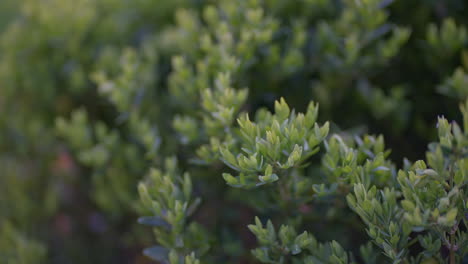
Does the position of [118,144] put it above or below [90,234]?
above

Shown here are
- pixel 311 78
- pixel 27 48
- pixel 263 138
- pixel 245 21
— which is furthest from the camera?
pixel 27 48

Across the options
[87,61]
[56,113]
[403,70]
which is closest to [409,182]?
[403,70]

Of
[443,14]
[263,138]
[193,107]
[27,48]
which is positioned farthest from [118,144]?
[443,14]

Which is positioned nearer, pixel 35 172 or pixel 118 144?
pixel 118 144

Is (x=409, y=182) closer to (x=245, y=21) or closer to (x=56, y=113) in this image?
(x=245, y=21)

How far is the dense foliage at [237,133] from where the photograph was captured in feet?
4.73

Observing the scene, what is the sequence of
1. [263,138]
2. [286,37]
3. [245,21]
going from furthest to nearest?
[286,37]
[245,21]
[263,138]

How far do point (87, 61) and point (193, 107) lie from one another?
0.95 m

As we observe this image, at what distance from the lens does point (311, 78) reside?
8.00ft

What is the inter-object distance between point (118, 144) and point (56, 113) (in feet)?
2.33

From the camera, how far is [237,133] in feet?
5.56

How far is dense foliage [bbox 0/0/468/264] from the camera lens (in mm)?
1441

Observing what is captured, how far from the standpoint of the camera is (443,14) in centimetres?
230

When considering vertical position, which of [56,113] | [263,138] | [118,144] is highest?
[56,113]
